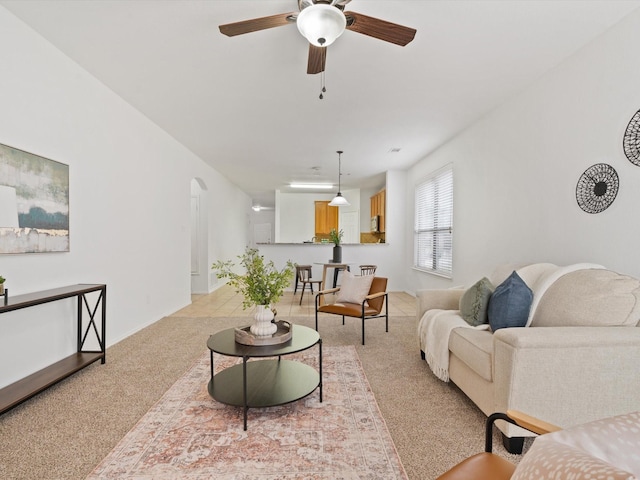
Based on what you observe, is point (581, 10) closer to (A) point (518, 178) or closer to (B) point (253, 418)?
(A) point (518, 178)

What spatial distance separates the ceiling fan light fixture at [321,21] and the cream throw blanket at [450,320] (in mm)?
2185

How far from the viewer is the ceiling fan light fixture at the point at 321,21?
187cm

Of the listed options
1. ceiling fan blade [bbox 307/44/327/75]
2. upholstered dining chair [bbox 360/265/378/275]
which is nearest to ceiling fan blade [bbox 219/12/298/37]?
ceiling fan blade [bbox 307/44/327/75]

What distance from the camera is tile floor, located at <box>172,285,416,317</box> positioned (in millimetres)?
5308

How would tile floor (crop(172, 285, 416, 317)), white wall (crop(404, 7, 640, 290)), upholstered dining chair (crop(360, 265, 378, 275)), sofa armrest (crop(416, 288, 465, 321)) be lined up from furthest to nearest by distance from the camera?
1. upholstered dining chair (crop(360, 265, 378, 275))
2. tile floor (crop(172, 285, 416, 317))
3. sofa armrest (crop(416, 288, 465, 321))
4. white wall (crop(404, 7, 640, 290))

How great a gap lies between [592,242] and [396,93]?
7.27 feet

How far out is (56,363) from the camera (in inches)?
113

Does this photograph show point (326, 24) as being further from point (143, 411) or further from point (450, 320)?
point (143, 411)

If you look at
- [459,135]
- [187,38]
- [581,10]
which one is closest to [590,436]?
[581,10]

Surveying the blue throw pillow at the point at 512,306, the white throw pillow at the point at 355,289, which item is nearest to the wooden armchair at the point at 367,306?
the white throw pillow at the point at 355,289

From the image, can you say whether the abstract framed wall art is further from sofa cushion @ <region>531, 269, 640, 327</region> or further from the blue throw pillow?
sofa cushion @ <region>531, 269, 640, 327</region>

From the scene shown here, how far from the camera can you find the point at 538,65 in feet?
9.82

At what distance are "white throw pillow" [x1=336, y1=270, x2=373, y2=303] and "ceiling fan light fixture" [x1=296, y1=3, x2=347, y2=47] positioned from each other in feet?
9.06

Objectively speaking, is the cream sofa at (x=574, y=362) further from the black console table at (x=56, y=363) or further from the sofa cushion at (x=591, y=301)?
the black console table at (x=56, y=363)
